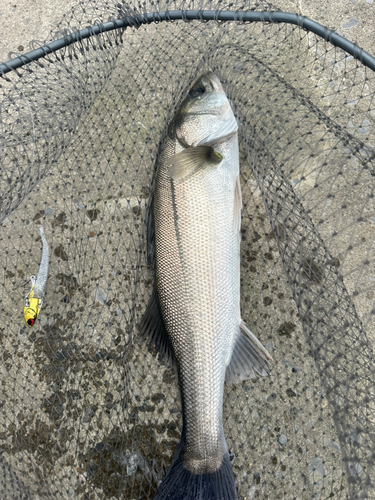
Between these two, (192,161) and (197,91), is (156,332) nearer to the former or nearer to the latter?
(192,161)

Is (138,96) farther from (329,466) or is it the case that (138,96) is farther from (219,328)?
(329,466)

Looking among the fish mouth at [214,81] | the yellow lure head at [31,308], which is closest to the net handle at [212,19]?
the fish mouth at [214,81]

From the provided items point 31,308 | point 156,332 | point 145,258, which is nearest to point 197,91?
point 145,258

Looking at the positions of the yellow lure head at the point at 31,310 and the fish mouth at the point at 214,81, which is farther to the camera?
the yellow lure head at the point at 31,310

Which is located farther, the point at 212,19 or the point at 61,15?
the point at 61,15

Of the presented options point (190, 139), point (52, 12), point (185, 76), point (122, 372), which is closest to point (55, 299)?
point (122, 372)

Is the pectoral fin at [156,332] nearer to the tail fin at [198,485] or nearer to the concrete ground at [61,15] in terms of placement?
the tail fin at [198,485]

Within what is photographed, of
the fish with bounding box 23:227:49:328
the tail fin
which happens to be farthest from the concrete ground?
the tail fin

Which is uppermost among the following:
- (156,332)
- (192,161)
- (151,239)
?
(192,161)
